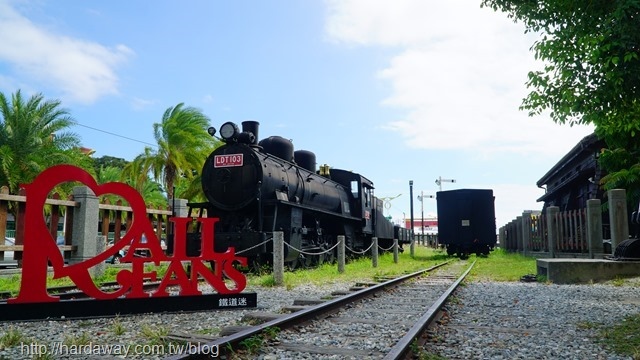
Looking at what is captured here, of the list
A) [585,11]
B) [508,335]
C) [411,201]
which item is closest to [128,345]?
[508,335]

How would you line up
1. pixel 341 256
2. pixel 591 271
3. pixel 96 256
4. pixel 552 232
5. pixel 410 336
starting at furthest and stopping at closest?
pixel 552 232
pixel 341 256
pixel 591 271
pixel 96 256
pixel 410 336

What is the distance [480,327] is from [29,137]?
21.5 m

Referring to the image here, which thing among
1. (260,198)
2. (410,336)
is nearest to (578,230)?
(260,198)

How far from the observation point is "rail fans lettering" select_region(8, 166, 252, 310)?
16.9 ft

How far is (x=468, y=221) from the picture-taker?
72.0 ft

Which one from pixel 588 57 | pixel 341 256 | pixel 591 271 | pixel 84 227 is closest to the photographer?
pixel 588 57

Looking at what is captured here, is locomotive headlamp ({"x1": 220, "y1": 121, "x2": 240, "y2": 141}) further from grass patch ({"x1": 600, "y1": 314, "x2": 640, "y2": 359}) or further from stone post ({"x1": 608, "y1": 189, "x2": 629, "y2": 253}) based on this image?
stone post ({"x1": 608, "y1": 189, "x2": 629, "y2": 253})

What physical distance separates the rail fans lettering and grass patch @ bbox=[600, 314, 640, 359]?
411cm

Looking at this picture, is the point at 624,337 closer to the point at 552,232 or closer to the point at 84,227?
the point at 84,227

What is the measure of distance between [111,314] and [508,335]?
4.23 m

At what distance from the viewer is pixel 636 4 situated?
6.17m

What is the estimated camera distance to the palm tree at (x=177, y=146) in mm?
23922

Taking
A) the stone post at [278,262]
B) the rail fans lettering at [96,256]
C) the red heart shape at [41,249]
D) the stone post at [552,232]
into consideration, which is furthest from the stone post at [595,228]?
the red heart shape at [41,249]

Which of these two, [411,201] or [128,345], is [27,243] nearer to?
[128,345]
